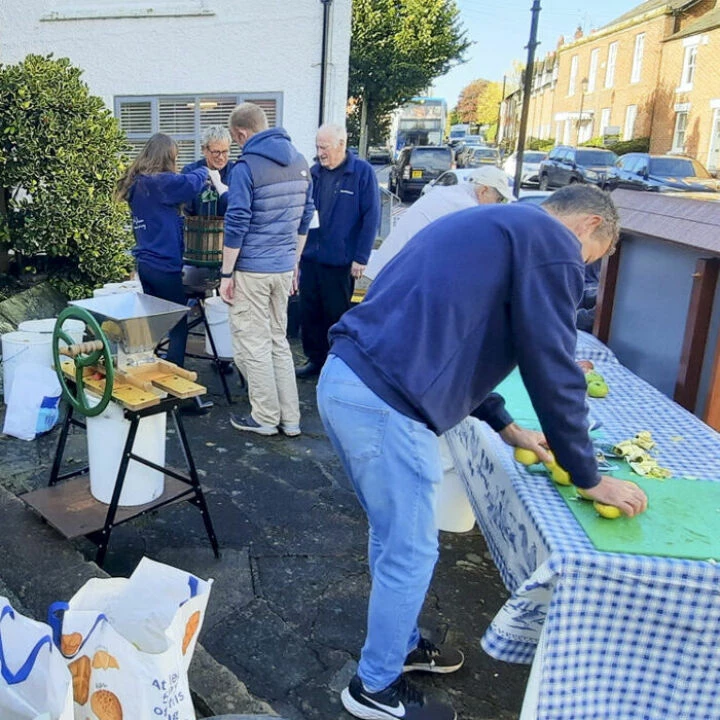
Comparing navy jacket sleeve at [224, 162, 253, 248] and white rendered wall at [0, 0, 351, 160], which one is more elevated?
white rendered wall at [0, 0, 351, 160]

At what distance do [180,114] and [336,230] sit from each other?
493 cm

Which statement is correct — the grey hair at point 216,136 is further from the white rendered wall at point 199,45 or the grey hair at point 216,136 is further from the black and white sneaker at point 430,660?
the white rendered wall at point 199,45

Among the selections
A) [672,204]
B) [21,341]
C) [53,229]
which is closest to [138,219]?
[21,341]

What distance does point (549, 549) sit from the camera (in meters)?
1.76

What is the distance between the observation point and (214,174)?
497 centimetres

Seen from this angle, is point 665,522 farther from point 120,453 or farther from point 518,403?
point 120,453

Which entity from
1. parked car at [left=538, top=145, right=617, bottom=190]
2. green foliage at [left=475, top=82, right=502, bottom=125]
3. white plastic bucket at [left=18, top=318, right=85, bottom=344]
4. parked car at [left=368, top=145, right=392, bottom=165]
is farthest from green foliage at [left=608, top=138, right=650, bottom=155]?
green foliage at [left=475, top=82, right=502, bottom=125]

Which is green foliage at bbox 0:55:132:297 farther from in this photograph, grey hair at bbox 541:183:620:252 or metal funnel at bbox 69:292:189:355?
grey hair at bbox 541:183:620:252

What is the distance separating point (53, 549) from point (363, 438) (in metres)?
1.70

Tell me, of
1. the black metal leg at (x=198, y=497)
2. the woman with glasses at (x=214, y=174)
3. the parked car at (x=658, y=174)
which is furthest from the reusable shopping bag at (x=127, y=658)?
the parked car at (x=658, y=174)

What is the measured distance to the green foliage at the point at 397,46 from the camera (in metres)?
19.9

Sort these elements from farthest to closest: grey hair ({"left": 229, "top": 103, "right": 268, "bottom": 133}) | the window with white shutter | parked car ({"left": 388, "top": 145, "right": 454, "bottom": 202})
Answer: parked car ({"left": 388, "top": 145, "right": 454, "bottom": 202}), the window with white shutter, grey hair ({"left": 229, "top": 103, "right": 268, "bottom": 133})

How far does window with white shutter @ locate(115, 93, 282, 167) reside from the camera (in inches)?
351

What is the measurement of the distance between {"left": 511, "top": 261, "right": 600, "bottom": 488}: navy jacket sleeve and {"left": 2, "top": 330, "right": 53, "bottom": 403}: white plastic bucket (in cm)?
357
